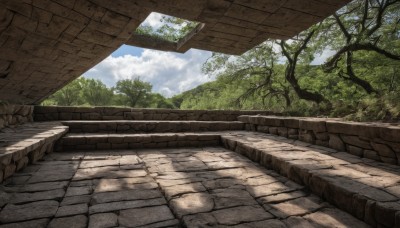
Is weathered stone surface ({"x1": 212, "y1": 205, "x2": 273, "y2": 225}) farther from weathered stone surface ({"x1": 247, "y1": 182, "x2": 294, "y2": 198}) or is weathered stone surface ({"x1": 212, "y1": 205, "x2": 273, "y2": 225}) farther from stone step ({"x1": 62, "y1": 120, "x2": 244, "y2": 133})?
stone step ({"x1": 62, "y1": 120, "x2": 244, "y2": 133})

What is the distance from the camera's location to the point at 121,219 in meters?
2.06

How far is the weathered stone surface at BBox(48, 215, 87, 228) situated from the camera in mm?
1936

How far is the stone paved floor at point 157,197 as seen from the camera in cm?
205

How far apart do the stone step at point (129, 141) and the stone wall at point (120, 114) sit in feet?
6.74

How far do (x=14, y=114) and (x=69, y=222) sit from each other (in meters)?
4.44

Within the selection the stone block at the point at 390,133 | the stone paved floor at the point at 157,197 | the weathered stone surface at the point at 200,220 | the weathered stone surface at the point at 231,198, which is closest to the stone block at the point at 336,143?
the stone block at the point at 390,133

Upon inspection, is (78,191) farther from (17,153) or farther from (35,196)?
(17,153)

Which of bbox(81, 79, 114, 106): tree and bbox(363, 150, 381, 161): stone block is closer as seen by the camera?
bbox(363, 150, 381, 161): stone block

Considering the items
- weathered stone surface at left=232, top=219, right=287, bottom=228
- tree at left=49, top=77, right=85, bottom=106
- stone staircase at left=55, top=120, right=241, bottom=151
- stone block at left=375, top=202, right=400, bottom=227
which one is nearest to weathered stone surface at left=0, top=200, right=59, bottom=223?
weathered stone surface at left=232, top=219, right=287, bottom=228

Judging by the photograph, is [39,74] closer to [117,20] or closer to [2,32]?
[2,32]

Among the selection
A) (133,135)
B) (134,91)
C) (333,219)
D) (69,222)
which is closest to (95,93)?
(134,91)

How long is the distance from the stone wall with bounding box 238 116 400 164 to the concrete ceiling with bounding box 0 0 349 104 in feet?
6.01

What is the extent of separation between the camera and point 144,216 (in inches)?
83.7

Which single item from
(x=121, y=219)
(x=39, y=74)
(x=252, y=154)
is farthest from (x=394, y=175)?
(x=39, y=74)
